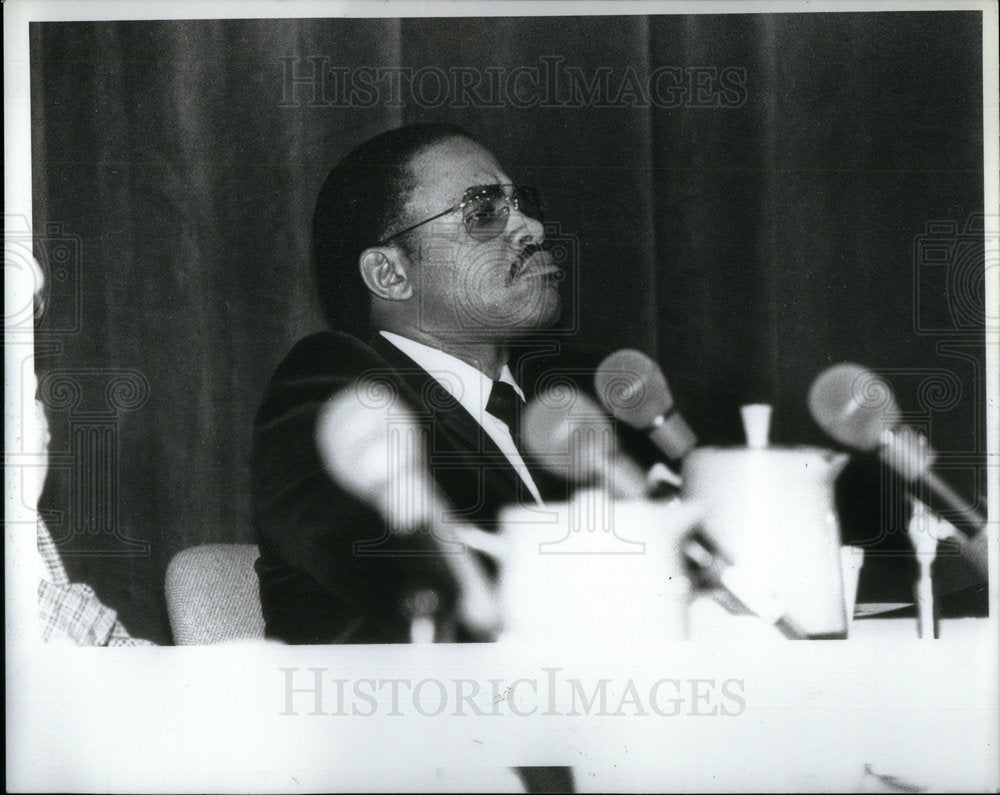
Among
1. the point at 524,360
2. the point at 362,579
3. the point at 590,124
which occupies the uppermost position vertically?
the point at 590,124

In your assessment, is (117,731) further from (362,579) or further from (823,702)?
(823,702)

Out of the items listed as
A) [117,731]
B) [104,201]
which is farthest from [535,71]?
[117,731]

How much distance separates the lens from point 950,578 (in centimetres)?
228

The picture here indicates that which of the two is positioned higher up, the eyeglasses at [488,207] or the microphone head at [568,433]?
the eyeglasses at [488,207]

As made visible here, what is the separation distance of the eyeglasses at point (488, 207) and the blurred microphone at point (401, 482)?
1.53ft

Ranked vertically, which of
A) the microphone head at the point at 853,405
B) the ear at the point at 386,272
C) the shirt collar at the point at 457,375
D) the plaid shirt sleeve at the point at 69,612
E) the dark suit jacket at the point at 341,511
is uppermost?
the ear at the point at 386,272

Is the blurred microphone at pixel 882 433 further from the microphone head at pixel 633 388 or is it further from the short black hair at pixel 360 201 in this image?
the short black hair at pixel 360 201

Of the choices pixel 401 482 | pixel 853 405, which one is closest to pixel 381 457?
pixel 401 482

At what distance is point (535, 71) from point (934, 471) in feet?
4.65

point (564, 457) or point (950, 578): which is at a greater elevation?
point (564, 457)

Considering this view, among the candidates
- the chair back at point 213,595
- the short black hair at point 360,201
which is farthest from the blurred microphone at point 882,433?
the chair back at point 213,595

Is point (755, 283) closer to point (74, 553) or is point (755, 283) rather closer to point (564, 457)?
point (564, 457)

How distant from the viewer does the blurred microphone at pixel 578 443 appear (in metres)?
2.26

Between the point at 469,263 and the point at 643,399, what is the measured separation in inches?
21.6
